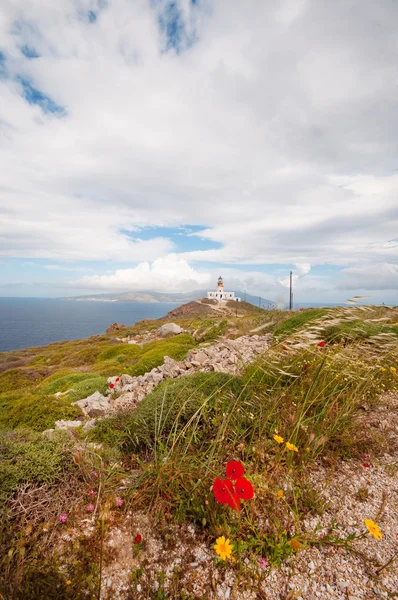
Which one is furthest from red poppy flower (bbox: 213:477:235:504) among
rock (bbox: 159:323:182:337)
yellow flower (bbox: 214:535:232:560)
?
rock (bbox: 159:323:182:337)

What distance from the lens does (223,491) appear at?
1.99 m

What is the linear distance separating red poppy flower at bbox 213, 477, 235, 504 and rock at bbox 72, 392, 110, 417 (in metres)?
3.42

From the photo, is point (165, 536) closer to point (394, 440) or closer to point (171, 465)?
point (171, 465)

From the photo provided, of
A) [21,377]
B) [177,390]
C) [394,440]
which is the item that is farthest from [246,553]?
[21,377]

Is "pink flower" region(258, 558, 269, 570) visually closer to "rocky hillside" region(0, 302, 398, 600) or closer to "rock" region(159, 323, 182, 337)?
"rocky hillside" region(0, 302, 398, 600)

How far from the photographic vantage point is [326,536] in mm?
2135

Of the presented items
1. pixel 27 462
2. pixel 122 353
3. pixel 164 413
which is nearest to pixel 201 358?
pixel 164 413

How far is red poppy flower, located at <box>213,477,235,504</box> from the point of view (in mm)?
1947

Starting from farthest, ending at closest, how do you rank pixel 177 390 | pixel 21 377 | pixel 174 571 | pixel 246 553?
1. pixel 21 377
2. pixel 177 390
3. pixel 246 553
4. pixel 174 571

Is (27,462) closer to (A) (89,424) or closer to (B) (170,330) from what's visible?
(A) (89,424)

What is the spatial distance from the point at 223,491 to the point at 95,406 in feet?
14.3

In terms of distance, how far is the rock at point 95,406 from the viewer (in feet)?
16.7

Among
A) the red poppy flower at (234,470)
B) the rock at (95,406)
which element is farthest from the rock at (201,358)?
the red poppy flower at (234,470)

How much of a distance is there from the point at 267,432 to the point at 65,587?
7.04 ft
